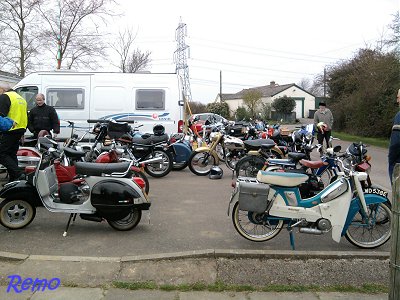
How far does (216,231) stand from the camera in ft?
18.0

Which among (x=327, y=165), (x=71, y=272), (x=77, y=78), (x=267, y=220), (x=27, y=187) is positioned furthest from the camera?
(x=77, y=78)

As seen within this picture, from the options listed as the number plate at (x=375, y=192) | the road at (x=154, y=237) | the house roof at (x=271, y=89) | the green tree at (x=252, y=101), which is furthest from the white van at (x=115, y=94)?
the house roof at (x=271, y=89)

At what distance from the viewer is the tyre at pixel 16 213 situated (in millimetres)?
5262

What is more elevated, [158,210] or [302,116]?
[302,116]

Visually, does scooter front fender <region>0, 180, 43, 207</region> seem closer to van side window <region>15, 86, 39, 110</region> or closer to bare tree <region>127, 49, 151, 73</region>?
van side window <region>15, 86, 39, 110</region>

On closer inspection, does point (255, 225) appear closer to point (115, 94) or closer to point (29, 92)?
point (115, 94)

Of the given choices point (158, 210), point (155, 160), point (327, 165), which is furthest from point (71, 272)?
point (155, 160)

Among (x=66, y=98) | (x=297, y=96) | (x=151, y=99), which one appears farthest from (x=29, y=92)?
(x=297, y=96)

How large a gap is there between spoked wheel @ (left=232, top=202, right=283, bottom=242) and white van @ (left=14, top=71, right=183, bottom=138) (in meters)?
6.46

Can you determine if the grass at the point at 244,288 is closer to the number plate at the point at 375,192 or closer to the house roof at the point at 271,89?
the number plate at the point at 375,192

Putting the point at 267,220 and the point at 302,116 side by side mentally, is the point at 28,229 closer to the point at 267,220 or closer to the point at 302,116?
the point at 267,220

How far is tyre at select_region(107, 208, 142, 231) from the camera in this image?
5.36 metres

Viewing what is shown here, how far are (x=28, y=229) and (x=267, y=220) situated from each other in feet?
10.3

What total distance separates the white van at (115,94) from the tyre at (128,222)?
5.97 m
